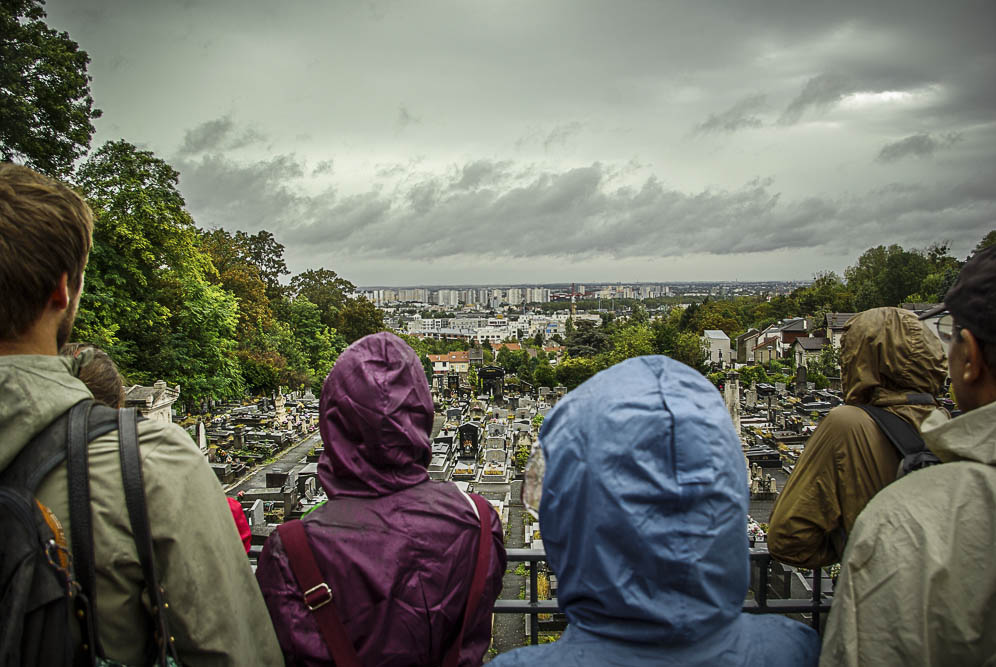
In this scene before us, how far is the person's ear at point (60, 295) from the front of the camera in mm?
1280

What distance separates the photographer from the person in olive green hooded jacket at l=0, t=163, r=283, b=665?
116cm

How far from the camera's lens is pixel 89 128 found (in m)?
14.8

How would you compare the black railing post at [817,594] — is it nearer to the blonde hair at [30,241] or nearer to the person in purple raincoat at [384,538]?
the person in purple raincoat at [384,538]

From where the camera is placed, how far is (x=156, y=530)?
1.20 meters

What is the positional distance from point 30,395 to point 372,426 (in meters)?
0.79

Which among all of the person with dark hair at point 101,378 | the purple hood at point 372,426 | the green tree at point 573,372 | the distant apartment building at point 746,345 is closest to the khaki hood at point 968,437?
the purple hood at point 372,426

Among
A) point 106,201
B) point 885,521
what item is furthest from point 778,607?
point 106,201

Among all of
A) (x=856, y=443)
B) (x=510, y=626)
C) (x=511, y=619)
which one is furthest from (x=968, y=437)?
(x=511, y=619)

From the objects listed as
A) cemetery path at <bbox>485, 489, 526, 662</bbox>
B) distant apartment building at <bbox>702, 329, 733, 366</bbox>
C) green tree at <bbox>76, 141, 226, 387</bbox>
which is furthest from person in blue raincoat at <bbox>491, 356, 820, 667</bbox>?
distant apartment building at <bbox>702, 329, 733, 366</bbox>

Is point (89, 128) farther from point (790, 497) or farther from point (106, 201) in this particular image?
point (790, 497)

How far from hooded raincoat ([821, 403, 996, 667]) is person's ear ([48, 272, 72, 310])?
5.83ft

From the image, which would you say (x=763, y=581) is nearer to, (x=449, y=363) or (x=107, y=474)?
(x=107, y=474)

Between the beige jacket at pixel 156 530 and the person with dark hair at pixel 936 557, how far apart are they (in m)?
1.30

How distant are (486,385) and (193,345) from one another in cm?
1885
